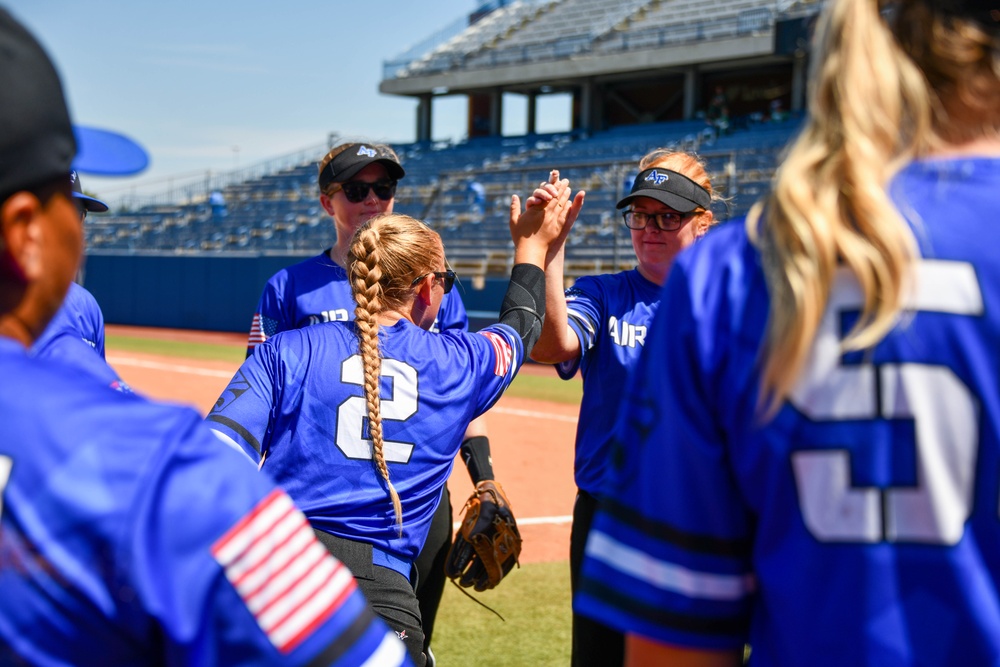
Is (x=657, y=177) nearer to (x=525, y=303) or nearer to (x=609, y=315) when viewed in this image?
(x=609, y=315)

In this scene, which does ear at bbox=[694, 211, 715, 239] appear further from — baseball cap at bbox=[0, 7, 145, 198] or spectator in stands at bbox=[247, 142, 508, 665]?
baseball cap at bbox=[0, 7, 145, 198]

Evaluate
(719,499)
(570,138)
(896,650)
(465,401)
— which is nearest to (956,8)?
(719,499)

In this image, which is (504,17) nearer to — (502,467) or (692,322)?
(502,467)

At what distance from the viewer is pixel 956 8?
1157 millimetres

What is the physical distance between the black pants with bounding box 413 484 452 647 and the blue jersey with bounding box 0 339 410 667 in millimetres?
2693

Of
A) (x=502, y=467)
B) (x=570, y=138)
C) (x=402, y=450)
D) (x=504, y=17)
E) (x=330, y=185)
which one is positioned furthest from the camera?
(x=504, y=17)

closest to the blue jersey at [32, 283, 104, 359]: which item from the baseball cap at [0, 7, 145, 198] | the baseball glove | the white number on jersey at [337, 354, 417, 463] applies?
the white number on jersey at [337, 354, 417, 463]

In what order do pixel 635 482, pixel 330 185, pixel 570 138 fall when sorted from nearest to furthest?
1. pixel 635 482
2. pixel 330 185
3. pixel 570 138

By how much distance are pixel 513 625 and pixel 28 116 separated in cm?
439

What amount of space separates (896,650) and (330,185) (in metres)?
3.22

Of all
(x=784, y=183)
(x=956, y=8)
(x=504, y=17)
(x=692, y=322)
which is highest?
(x=504, y=17)

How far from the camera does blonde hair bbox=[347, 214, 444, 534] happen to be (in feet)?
8.64

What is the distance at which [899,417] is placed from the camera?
1.13m

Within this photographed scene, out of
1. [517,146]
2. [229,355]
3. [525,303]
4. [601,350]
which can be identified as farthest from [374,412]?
[517,146]
